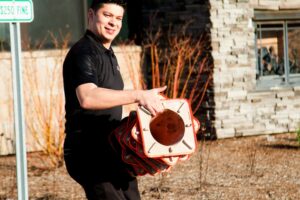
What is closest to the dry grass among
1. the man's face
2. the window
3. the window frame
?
the window frame

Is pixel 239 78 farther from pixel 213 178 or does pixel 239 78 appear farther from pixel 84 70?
pixel 84 70

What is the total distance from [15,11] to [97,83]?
1118 millimetres

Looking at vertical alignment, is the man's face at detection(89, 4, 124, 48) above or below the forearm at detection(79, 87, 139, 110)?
above

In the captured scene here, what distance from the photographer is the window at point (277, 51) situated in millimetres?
12469

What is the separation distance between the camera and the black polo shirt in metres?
3.88

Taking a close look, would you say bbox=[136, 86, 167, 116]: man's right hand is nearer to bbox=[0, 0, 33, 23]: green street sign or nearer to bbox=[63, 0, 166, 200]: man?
bbox=[63, 0, 166, 200]: man

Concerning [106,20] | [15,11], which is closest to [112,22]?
[106,20]

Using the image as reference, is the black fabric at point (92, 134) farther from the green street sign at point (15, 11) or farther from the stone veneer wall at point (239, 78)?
the stone veneer wall at point (239, 78)

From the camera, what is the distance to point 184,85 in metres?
11.9

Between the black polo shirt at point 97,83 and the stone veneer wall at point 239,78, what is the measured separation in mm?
7788

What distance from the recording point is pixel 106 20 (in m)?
3.97

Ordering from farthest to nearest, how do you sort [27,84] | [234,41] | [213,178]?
1. [234,41]
2. [27,84]
3. [213,178]

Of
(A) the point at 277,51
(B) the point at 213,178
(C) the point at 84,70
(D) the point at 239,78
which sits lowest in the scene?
(B) the point at 213,178

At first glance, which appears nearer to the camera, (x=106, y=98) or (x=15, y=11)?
(x=106, y=98)
